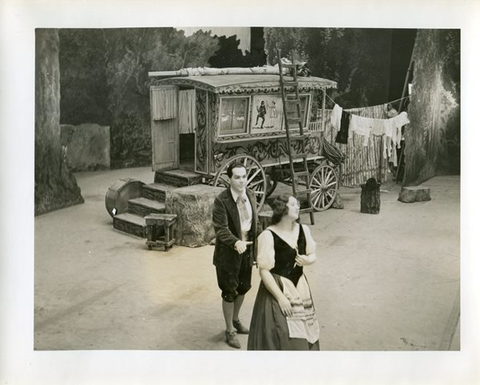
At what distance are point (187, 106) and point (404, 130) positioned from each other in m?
1.32

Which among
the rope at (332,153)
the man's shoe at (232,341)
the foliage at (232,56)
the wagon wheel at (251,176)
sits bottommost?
the man's shoe at (232,341)

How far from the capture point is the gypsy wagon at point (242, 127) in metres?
3.29

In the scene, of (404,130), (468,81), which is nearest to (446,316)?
(404,130)

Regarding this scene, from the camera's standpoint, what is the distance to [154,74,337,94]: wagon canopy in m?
3.27

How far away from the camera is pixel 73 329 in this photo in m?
3.13

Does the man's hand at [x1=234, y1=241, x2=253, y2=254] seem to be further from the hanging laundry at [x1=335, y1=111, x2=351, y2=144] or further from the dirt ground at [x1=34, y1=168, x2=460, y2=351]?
the hanging laundry at [x1=335, y1=111, x2=351, y2=144]

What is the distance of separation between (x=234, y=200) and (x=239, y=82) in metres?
0.71

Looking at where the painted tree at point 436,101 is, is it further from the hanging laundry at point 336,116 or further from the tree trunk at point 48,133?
the tree trunk at point 48,133

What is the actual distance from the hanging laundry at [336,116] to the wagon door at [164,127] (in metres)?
0.95

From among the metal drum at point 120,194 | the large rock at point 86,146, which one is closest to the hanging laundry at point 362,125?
the metal drum at point 120,194

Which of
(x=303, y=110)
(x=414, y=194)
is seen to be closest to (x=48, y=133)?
(x=303, y=110)

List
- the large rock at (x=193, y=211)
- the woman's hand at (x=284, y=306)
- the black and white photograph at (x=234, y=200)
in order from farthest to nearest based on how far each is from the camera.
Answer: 1. the large rock at (x=193, y=211)
2. the black and white photograph at (x=234, y=200)
3. the woman's hand at (x=284, y=306)

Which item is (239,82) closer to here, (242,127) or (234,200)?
(242,127)

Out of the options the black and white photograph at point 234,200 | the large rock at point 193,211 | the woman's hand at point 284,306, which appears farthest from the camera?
the large rock at point 193,211
